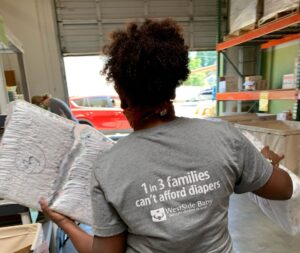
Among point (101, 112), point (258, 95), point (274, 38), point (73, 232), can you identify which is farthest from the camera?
point (101, 112)

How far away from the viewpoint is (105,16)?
13.4 ft

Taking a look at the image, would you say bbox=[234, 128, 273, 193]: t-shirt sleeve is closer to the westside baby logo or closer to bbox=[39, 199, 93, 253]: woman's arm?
the westside baby logo

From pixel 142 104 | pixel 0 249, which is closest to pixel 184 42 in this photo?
pixel 142 104

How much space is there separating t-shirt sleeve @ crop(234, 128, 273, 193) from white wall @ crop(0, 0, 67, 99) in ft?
13.2

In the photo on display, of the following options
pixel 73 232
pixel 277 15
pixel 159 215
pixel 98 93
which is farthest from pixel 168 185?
pixel 98 93

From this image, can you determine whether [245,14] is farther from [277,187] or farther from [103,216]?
[103,216]

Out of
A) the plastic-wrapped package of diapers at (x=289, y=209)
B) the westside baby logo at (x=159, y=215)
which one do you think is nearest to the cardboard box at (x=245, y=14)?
the plastic-wrapped package of diapers at (x=289, y=209)

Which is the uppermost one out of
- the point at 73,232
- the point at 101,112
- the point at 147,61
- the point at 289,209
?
the point at 147,61

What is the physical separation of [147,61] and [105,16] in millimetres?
4007

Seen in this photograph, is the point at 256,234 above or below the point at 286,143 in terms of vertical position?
below

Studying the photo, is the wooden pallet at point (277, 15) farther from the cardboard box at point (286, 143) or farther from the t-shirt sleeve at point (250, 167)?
the t-shirt sleeve at point (250, 167)

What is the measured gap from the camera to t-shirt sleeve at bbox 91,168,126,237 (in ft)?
1.86

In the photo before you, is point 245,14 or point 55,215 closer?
point 55,215

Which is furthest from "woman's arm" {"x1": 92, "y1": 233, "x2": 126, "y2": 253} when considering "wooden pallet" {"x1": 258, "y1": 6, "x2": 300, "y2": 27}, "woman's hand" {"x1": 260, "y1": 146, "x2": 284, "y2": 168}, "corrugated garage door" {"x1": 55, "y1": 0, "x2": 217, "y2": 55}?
"corrugated garage door" {"x1": 55, "y1": 0, "x2": 217, "y2": 55}
